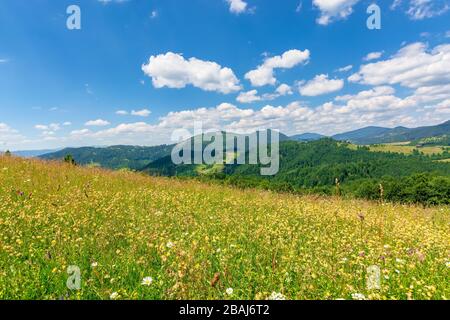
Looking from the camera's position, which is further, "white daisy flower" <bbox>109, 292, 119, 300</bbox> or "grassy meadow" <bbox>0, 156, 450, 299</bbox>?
"grassy meadow" <bbox>0, 156, 450, 299</bbox>

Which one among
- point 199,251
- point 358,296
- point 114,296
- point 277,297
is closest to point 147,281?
point 114,296

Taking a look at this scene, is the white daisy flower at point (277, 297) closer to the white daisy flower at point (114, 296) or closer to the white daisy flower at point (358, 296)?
the white daisy flower at point (358, 296)

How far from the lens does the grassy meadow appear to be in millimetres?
3094

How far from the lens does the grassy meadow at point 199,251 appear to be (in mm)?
3094

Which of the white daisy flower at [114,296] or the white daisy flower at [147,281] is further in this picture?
the white daisy flower at [147,281]

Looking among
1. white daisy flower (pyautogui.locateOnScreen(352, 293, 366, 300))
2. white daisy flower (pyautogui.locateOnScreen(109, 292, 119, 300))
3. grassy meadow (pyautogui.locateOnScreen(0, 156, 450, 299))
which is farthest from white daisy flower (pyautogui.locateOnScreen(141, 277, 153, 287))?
white daisy flower (pyautogui.locateOnScreen(352, 293, 366, 300))

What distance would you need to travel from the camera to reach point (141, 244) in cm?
440

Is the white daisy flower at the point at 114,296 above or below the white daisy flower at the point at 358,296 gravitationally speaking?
above

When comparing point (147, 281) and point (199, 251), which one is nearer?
point (147, 281)

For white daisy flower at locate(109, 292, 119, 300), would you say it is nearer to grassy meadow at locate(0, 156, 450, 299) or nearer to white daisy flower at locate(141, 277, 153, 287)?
grassy meadow at locate(0, 156, 450, 299)

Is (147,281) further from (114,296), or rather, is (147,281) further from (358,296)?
(358,296)

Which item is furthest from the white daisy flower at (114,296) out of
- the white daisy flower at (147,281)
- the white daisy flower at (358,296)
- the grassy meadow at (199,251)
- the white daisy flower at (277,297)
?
the white daisy flower at (358,296)

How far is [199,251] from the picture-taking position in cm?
418
